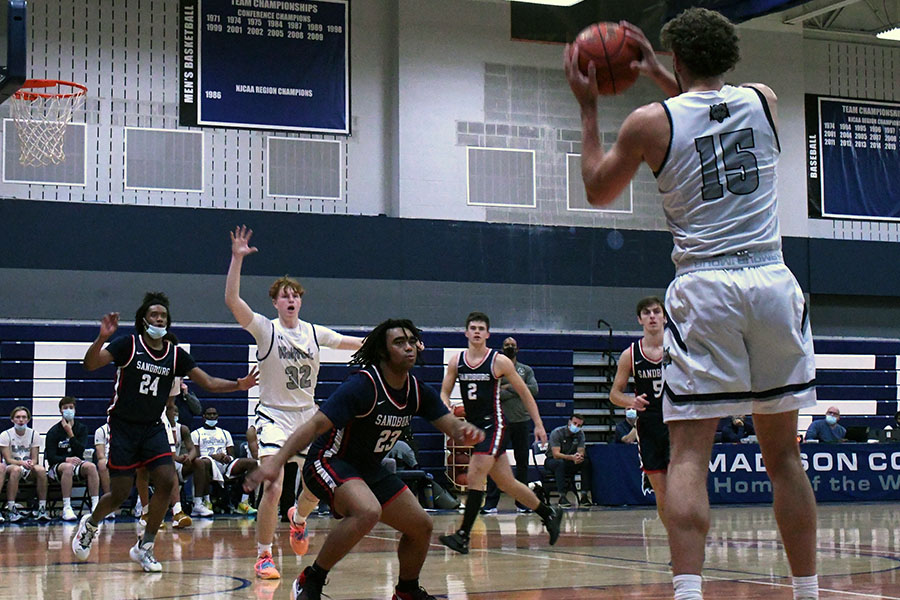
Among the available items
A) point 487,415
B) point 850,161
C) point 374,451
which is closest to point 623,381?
point 487,415

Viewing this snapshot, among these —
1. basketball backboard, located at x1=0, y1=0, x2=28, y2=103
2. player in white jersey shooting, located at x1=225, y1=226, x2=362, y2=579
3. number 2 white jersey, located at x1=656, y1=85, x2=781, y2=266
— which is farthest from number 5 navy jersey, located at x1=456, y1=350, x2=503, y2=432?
number 2 white jersey, located at x1=656, y1=85, x2=781, y2=266

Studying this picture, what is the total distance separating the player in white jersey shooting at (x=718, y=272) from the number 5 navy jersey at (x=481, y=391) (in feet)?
19.5

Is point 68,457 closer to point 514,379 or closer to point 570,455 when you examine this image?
point 570,455

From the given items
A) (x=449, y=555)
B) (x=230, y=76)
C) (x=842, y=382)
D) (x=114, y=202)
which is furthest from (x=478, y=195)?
(x=449, y=555)

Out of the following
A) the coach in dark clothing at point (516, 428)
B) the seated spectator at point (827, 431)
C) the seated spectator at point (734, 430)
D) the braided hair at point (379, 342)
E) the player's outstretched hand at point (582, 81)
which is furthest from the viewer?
the seated spectator at point (827, 431)

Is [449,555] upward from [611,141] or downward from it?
downward

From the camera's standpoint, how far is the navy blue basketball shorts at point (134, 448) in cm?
762

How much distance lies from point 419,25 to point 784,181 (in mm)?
6969

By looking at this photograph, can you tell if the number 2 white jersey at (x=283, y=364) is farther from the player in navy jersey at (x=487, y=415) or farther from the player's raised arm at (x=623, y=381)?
the player's raised arm at (x=623, y=381)

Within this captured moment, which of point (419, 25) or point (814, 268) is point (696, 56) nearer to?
point (419, 25)

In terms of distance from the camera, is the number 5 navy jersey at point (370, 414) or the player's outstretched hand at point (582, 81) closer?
the player's outstretched hand at point (582, 81)

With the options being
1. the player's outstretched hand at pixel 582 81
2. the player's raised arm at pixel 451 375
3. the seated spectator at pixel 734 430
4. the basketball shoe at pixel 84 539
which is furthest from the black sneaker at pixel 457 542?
the seated spectator at pixel 734 430

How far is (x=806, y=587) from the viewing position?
3.53 meters

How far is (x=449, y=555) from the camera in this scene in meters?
8.24
